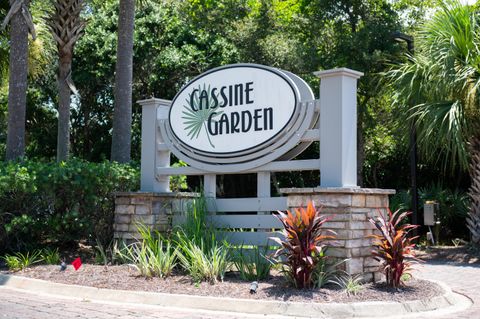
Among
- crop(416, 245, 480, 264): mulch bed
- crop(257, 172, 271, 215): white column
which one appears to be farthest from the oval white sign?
crop(416, 245, 480, 264): mulch bed

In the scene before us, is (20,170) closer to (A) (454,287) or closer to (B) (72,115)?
(A) (454,287)

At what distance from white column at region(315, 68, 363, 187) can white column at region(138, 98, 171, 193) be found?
10.9 feet

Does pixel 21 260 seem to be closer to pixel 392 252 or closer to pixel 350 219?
pixel 350 219

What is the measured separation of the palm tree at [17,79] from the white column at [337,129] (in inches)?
275

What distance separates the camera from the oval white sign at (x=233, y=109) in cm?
968

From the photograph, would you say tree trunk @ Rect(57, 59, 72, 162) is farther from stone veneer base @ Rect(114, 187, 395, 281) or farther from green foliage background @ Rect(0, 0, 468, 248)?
stone veneer base @ Rect(114, 187, 395, 281)

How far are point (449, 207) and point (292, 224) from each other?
35.6 ft

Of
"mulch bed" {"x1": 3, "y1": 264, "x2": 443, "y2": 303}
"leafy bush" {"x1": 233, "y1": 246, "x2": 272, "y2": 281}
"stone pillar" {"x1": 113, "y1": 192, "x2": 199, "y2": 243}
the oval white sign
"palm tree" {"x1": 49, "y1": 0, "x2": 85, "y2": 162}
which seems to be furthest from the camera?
"palm tree" {"x1": 49, "y1": 0, "x2": 85, "y2": 162}

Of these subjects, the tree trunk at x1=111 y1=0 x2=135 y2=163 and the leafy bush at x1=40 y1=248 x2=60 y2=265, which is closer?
the leafy bush at x1=40 y1=248 x2=60 y2=265

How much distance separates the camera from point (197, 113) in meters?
10.7

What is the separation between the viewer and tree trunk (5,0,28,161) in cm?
1298

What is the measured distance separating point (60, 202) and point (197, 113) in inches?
122

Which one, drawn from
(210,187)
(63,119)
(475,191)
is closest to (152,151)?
(210,187)

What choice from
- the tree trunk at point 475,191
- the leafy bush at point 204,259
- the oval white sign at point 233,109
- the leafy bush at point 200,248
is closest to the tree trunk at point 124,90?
the oval white sign at point 233,109
